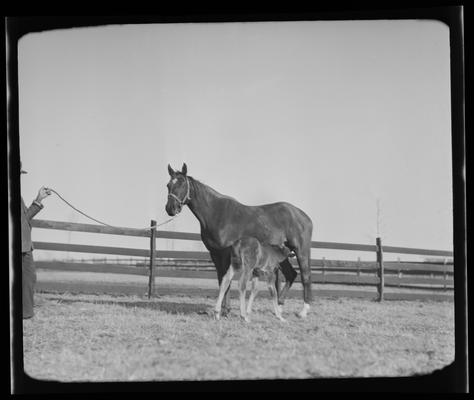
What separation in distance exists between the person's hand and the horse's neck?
2.02 m

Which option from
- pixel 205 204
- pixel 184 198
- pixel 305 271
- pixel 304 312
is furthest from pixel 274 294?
pixel 184 198

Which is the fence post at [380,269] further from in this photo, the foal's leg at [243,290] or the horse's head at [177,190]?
the horse's head at [177,190]

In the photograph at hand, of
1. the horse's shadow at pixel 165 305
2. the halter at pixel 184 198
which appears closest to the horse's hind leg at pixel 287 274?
the horse's shadow at pixel 165 305

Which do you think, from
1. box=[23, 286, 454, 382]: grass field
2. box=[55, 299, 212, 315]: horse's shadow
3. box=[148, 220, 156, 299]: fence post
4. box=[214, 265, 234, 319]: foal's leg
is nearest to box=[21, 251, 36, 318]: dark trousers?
box=[23, 286, 454, 382]: grass field

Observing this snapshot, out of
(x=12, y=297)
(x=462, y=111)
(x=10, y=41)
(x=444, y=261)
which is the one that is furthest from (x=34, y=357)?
(x=444, y=261)

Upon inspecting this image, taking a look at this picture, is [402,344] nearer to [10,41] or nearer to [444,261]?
[444,261]

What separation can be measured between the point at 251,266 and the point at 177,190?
159 centimetres

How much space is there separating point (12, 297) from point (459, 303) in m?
5.40

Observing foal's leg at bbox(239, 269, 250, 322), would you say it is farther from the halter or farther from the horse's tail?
the halter

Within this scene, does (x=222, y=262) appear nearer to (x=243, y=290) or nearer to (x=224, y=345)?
(x=243, y=290)

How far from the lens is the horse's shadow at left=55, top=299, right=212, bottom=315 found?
7.58 metres

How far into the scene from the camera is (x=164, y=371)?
17.1 feet

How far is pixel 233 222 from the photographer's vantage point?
23.8 feet

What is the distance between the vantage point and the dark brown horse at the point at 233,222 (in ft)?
23.2
